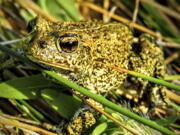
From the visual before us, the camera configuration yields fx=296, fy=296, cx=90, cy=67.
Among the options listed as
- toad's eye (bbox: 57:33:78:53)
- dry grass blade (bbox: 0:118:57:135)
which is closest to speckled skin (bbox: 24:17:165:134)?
toad's eye (bbox: 57:33:78:53)

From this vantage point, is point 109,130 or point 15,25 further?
point 15,25

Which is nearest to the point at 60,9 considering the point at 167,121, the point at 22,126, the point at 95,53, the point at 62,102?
the point at 95,53

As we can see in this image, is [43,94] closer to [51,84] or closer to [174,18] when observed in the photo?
[51,84]

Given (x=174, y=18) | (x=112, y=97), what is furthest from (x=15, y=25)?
(x=174, y=18)

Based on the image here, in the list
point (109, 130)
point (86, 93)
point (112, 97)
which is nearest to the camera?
point (86, 93)

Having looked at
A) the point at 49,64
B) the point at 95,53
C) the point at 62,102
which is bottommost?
the point at 62,102

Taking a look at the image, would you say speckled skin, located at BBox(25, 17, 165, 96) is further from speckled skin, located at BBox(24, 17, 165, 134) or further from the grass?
the grass

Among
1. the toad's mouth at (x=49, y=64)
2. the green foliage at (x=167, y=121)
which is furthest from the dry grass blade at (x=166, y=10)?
the toad's mouth at (x=49, y=64)

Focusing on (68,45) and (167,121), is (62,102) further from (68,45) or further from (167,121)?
(167,121)
